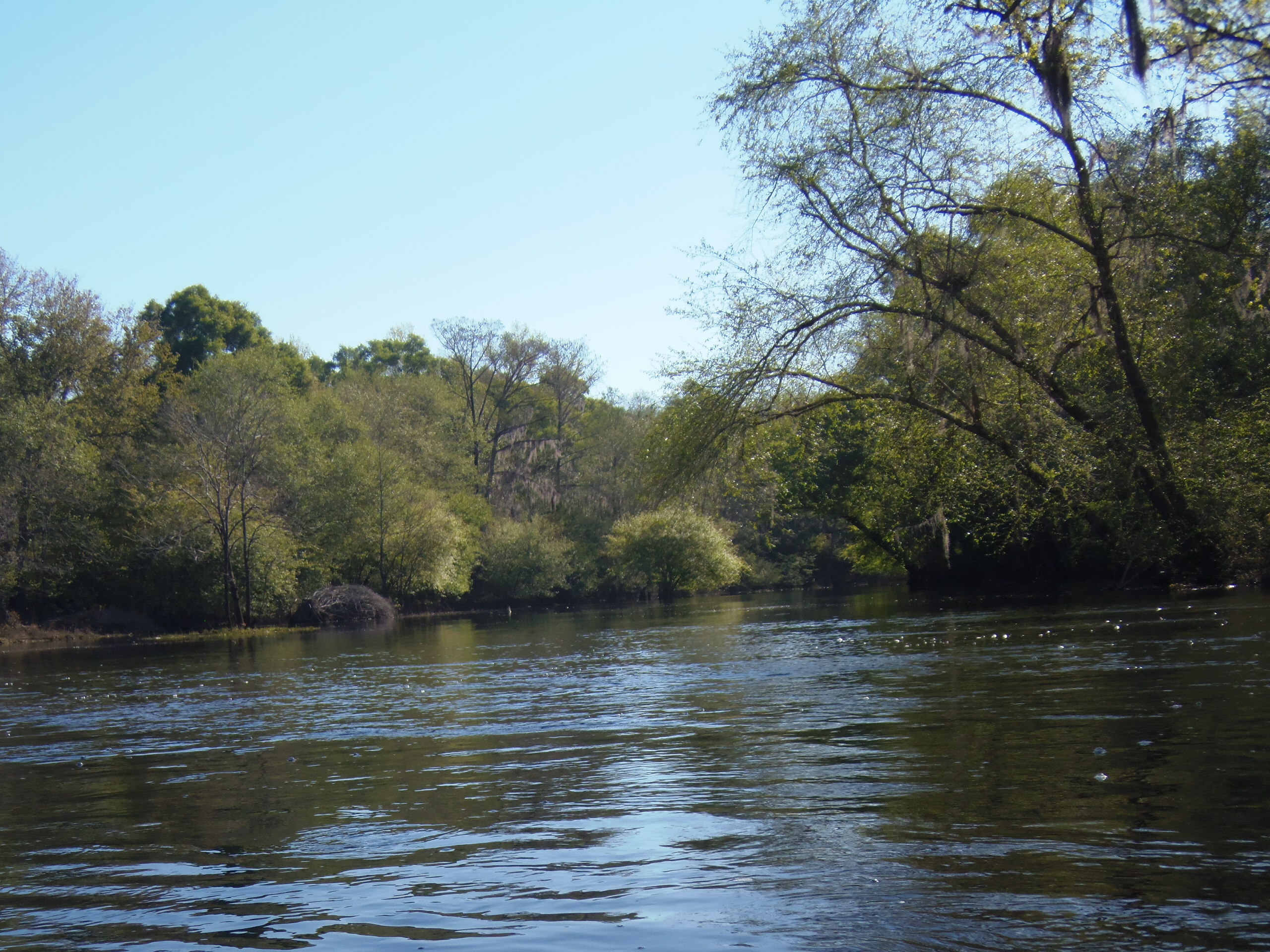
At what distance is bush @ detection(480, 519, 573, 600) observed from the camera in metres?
66.8

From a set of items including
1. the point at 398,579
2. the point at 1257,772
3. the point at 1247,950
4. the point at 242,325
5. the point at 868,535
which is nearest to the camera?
the point at 1247,950

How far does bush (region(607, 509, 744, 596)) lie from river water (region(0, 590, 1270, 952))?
163 feet

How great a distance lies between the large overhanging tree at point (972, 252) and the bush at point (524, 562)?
44.9 metres

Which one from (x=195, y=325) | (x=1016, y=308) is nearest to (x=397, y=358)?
(x=195, y=325)

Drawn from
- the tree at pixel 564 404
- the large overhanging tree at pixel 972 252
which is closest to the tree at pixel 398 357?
the tree at pixel 564 404

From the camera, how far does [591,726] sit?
37.4 feet

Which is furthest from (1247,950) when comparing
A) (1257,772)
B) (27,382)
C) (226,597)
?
(27,382)

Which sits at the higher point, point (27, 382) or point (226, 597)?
point (27, 382)

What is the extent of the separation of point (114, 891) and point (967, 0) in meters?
17.9

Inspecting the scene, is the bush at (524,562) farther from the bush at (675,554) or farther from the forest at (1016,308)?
the forest at (1016,308)

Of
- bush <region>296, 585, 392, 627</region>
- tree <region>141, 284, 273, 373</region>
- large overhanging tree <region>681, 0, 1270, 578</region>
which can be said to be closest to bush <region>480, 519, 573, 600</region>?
bush <region>296, 585, 392, 627</region>

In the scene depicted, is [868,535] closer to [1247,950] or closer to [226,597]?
[226,597]

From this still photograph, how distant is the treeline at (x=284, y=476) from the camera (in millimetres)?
50781

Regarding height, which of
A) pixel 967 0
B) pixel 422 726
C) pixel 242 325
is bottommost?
pixel 422 726
